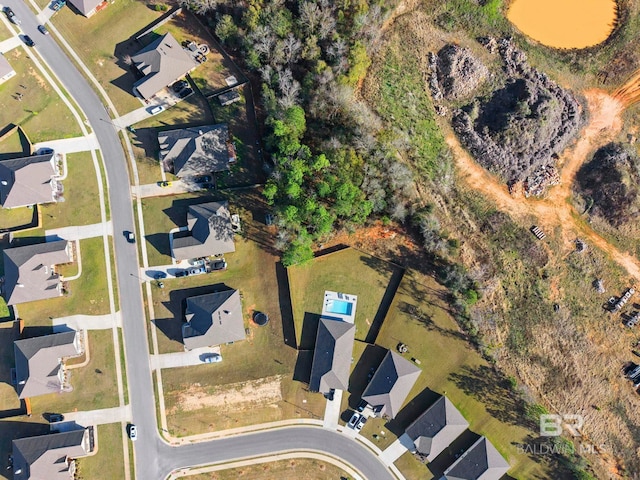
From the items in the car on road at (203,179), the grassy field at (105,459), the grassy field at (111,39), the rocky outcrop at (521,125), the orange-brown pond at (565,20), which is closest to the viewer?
the grassy field at (105,459)

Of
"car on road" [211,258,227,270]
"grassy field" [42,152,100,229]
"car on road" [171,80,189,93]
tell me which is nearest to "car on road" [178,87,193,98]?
"car on road" [171,80,189,93]

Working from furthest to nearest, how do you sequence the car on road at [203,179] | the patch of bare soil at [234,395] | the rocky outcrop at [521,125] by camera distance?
the rocky outcrop at [521,125] < the car on road at [203,179] < the patch of bare soil at [234,395]

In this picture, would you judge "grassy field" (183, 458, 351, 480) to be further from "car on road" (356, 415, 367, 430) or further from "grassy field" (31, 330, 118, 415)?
"grassy field" (31, 330, 118, 415)

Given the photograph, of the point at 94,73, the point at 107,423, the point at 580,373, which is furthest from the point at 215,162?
the point at 580,373

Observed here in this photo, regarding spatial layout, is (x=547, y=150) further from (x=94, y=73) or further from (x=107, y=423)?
(x=107, y=423)

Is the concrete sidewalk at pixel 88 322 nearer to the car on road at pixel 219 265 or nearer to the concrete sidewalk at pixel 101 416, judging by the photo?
the concrete sidewalk at pixel 101 416

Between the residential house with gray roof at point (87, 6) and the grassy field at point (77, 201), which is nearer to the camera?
the grassy field at point (77, 201)

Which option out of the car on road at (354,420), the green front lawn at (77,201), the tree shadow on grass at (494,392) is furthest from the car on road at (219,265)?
the tree shadow on grass at (494,392)
